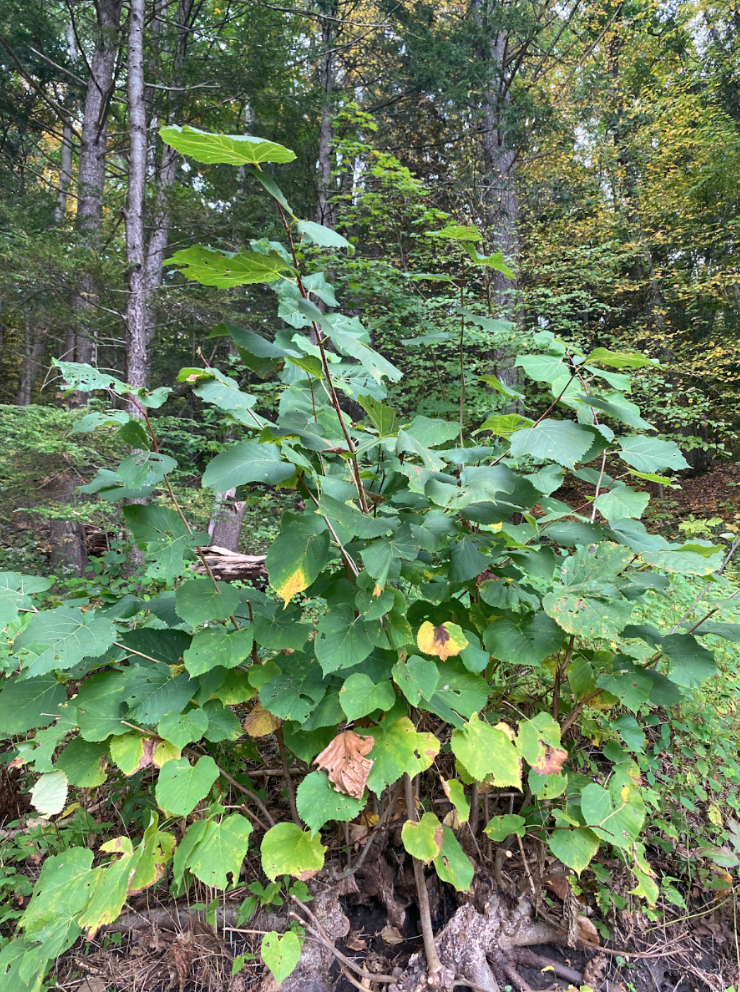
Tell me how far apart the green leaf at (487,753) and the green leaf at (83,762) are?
2.54ft

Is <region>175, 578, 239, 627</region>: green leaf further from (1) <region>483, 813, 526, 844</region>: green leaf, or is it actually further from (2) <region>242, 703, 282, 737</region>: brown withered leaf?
(1) <region>483, 813, 526, 844</region>: green leaf

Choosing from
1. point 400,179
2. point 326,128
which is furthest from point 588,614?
point 326,128

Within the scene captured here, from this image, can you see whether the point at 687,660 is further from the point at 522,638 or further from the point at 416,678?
the point at 416,678

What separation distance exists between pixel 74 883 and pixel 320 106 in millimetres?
10347

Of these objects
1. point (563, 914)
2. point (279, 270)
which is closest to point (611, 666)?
point (563, 914)

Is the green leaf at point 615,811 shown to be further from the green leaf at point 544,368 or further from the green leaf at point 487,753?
the green leaf at point 544,368

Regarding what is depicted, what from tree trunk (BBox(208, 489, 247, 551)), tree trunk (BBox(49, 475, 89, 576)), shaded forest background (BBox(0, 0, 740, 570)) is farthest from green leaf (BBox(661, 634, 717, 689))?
tree trunk (BBox(49, 475, 89, 576))

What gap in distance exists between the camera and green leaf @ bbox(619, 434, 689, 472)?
3.60ft

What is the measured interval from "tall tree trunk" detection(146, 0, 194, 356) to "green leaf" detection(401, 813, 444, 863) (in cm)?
617

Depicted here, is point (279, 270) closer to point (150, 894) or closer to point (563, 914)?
point (150, 894)

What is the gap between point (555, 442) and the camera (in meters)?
0.97

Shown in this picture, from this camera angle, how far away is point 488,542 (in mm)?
1162

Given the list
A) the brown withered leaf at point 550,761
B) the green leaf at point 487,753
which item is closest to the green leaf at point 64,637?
the green leaf at point 487,753

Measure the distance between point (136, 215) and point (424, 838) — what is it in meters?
6.26
